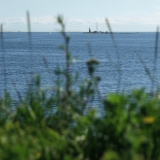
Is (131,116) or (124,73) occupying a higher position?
(131,116)

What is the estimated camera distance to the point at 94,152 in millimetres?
2904

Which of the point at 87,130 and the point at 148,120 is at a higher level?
the point at 148,120

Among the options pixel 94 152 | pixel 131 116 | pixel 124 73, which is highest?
pixel 131 116

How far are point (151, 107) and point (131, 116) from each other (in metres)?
0.13

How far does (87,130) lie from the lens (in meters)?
3.00

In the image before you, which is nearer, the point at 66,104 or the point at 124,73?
the point at 66,104

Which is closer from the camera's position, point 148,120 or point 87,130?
point 148,120

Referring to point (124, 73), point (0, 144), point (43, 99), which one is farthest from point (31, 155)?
point (124, 73)

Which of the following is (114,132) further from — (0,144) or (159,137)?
(0,144)

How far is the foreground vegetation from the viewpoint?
269 cm

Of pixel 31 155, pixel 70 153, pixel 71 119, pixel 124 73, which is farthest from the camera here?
pixel 124 73

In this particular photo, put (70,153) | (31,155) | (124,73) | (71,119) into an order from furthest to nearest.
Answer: (124,73)
(71,119)
(70,153)
(31,155)

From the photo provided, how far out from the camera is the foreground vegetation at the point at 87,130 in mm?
2690

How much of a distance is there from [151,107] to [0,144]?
87cm
